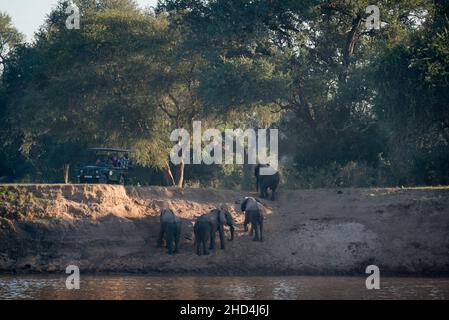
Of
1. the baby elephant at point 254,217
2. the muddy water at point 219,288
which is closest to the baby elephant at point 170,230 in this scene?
the muddy water at point 219,288

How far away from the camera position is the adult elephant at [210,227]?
106 feet

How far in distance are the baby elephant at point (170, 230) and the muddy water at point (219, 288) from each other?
7.37 feet

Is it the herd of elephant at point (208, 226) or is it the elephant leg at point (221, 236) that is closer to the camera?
the herd of elephant at point (208, 226)

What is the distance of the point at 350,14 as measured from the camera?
151ft

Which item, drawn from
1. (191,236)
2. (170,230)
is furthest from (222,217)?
(170,230)

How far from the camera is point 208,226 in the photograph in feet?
106

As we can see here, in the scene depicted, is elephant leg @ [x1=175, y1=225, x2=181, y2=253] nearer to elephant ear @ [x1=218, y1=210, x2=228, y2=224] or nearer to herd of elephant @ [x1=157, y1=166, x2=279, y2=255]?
herd of elephant @ [x1=157, y1=166, x2=279, y2=255]

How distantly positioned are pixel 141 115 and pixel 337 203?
16239mm

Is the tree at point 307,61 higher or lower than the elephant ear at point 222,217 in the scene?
higher

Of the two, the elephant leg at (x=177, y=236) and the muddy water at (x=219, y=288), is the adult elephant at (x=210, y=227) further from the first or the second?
the muddy water at (x=219, y=288)

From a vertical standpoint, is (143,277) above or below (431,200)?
below

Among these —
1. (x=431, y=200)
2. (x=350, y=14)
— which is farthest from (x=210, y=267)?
(x=350, y=14)

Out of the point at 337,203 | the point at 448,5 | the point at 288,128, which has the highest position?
the point at 448,5
